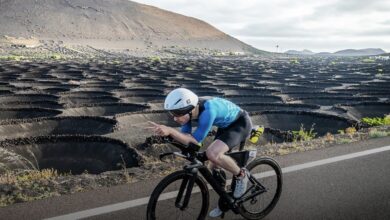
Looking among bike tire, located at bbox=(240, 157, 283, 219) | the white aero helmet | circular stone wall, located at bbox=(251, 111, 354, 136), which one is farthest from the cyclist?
circular stone wall, located at bbox=(251, 111, 354, 136)

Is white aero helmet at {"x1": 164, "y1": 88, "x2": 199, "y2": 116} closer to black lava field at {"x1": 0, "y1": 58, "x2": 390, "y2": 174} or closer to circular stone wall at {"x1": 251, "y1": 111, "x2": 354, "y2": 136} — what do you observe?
black lava field at {"x1": 0, "y1": 58, "x2": 390, "y2": 174}

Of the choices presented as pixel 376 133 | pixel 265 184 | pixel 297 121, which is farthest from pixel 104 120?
pixel 265 184

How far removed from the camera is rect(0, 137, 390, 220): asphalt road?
6020 mm

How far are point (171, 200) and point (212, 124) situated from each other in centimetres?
101

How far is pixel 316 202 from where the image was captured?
21.4 feet

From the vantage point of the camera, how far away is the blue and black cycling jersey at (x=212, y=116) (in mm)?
5324

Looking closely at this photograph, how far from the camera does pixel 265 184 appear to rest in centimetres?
640

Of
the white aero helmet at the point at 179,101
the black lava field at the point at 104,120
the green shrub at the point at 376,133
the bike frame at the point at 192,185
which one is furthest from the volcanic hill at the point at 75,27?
the white aero helmet at the point at 179,101

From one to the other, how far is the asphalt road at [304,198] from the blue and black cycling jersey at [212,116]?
1.29 m

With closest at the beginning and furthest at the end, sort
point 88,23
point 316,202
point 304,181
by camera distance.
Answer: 1. point 316,202
2. point 304,181
3. point 88,23

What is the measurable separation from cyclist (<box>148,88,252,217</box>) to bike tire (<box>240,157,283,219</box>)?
12.3 inches

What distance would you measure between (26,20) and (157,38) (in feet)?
164

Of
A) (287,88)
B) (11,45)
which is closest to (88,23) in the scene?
(11,45)

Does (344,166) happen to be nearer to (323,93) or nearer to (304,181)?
(304,181)
